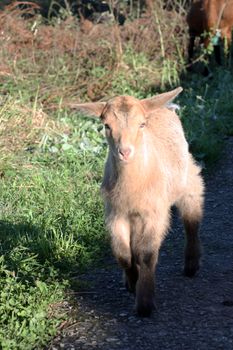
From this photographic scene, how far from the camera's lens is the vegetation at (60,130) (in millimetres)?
5812

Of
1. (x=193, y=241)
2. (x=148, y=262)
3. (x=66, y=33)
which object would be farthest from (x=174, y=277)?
(x=66, y=33)

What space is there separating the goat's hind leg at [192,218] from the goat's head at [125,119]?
101 cm

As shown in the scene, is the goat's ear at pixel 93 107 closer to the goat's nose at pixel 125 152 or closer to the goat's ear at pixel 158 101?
the goat's ear at pixel 158 101

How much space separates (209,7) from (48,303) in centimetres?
916

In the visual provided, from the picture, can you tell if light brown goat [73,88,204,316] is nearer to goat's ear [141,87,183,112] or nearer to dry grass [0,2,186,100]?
goat's ear [141,87,183,112]

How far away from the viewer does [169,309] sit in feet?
18.4

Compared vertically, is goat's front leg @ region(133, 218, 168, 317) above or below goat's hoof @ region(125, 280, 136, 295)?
above

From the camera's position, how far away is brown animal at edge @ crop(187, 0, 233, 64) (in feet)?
44.1

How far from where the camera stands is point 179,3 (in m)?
13.7

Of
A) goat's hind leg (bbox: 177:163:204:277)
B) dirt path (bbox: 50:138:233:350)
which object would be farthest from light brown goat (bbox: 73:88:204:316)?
goat's hind leg (bbox: 177:163:204:277)

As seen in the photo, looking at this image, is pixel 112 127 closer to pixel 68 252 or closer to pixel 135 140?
pixel 135 140

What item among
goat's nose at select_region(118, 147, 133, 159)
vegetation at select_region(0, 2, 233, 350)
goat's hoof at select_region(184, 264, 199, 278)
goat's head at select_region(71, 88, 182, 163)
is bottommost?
vegetation at select_region(0, 2, 233, 350)

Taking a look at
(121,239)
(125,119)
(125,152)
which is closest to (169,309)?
(121,239)

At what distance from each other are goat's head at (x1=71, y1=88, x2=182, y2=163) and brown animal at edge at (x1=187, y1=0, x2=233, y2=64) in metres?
8.04
